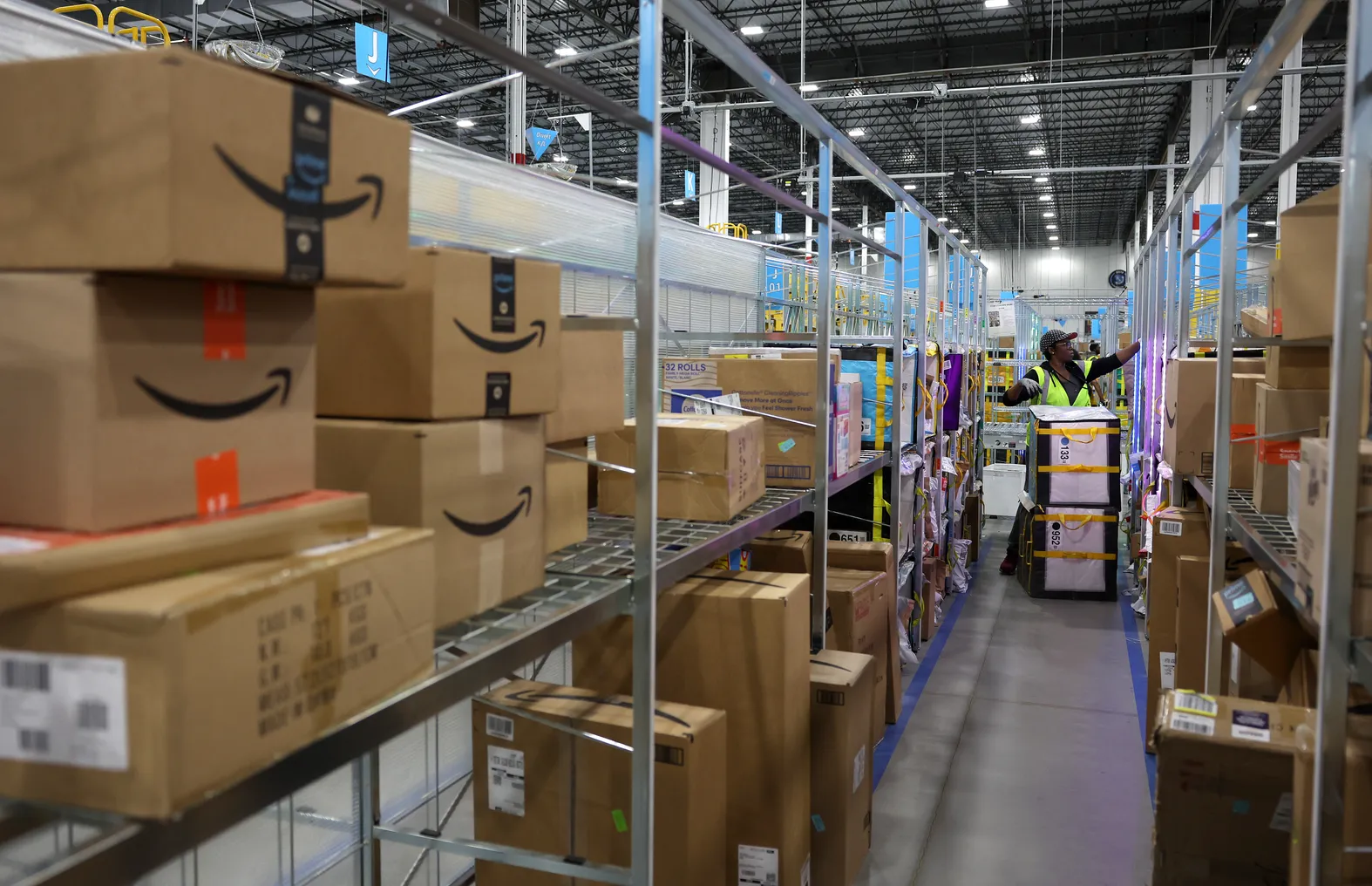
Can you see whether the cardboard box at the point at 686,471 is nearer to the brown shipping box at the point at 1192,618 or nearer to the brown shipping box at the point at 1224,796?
the brown shipping box at the point at 1224,796

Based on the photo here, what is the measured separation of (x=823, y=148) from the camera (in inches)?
132

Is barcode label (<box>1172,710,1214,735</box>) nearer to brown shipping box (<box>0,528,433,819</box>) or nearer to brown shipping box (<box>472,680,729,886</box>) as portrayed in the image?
brown shipping box (<box>472,680,729,886</box>)

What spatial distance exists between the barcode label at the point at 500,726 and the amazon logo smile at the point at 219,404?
126 cm

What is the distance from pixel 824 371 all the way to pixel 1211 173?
1032 centimetres

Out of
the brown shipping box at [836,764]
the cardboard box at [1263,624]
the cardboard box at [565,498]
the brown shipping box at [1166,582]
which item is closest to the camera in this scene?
the cardboard box at [565,498]

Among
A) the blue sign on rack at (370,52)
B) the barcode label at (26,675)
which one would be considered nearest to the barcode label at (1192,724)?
the barcode label at (26,675)

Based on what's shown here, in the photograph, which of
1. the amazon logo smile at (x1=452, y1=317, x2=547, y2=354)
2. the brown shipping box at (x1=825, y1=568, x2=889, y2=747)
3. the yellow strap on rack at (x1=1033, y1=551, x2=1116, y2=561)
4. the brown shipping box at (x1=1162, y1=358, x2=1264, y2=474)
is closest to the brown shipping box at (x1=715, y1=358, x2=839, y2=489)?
the brown shipping box at (x1=825, y1=568, x2=889, y2=747)

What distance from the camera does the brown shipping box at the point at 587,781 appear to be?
7.30ft

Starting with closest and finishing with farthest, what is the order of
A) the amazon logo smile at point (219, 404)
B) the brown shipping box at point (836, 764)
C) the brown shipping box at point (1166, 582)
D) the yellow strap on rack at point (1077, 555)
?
the amazon logo smile at point (219, 404) → the brown shipping box at point (836, 764) → the brown shipping box at point (1166, 582) → the yellow strap on rack at point (1077, 555)

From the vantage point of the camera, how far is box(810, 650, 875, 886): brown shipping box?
2.97m

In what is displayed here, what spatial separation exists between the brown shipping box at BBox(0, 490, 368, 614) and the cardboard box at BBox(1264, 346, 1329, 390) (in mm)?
2558

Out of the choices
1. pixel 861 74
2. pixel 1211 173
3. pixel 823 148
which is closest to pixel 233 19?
pixel 861 74

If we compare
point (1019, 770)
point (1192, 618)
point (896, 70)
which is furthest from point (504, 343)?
point (896, 70)

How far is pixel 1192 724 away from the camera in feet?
7.10
